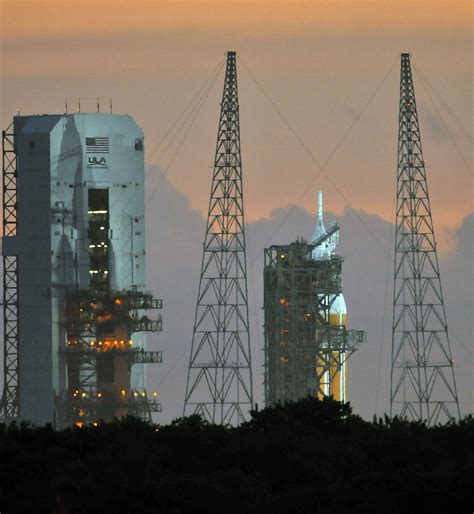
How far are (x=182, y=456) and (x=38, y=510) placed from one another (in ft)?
63.9

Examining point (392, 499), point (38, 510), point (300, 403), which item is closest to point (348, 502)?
point (392, 499)

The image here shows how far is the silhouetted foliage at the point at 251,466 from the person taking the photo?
14912 cm

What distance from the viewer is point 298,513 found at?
148 meters

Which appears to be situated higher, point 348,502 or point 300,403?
point 300,403

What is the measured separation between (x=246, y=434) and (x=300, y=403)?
1206 centimetres

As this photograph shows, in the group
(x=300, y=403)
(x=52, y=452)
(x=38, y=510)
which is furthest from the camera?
(x=300, y=403)

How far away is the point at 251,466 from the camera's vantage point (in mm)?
161750

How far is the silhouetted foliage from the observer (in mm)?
149125

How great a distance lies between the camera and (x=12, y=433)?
173125 mm

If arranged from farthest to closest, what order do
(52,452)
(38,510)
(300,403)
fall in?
1. (300,403)
2. (52,452)
3. (38,510)

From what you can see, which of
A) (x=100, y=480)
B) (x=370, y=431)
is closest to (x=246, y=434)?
(x=370, y=431)

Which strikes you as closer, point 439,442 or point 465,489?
point 465,489

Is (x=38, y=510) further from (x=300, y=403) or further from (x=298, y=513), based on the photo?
(x=300, y=403)

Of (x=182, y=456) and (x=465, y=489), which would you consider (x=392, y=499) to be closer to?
(x=465, y=489)
